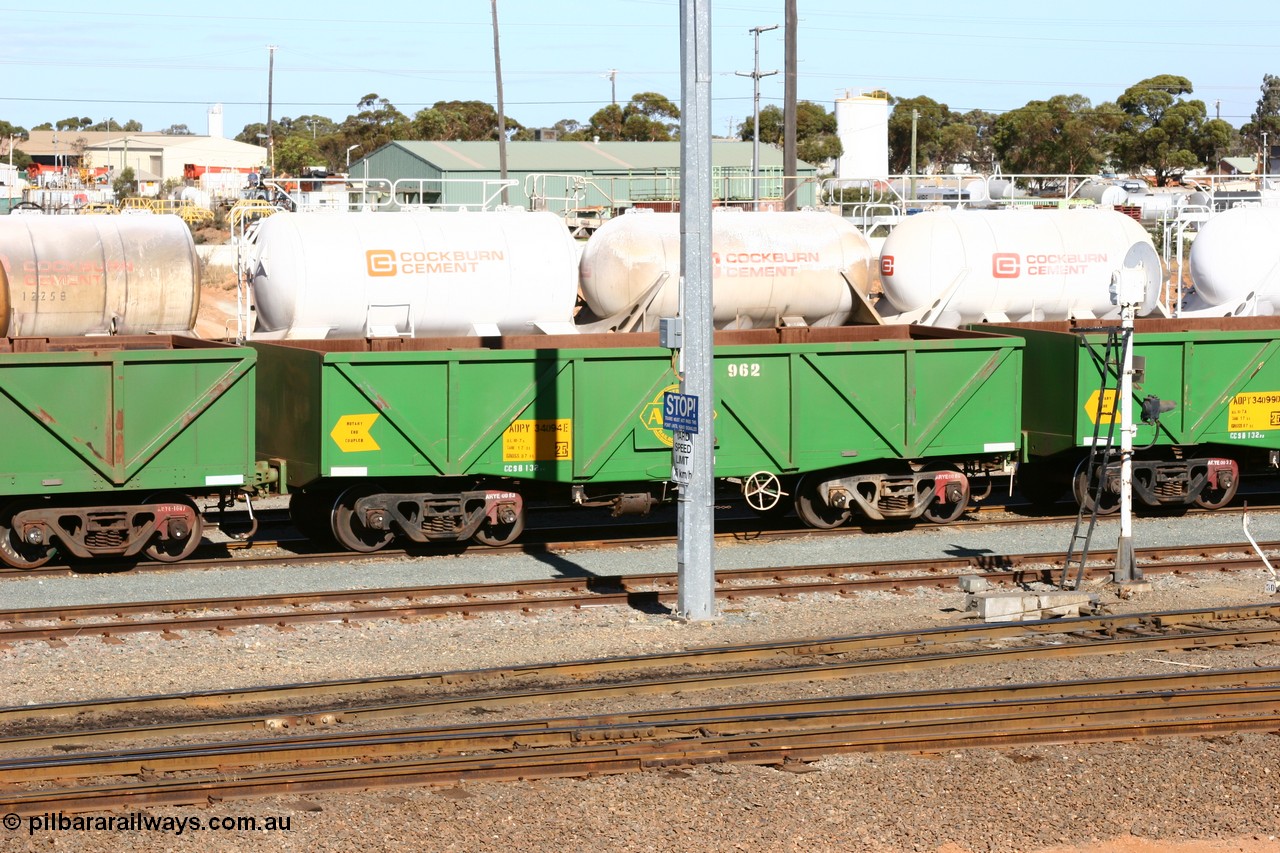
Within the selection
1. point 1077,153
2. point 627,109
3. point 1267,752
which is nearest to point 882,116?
point 1077,153

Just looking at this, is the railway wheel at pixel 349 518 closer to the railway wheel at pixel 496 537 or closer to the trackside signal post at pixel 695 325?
the railway wheel at pixel 496 537

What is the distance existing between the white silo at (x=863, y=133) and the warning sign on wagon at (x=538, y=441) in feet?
224

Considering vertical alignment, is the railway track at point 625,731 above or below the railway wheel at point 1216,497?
below

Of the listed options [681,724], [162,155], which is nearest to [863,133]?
[162,155]

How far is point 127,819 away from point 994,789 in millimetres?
5245

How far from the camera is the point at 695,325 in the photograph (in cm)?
1430

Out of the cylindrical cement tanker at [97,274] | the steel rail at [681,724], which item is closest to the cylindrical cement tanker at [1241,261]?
the steel rail at [681,724]

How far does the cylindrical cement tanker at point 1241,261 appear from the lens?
72.8ft

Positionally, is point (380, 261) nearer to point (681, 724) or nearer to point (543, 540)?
point (543, 540)

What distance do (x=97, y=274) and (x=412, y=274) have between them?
3.83 m

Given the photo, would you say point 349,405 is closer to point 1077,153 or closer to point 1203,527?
point 1203,527

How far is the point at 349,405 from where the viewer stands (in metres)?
16.8

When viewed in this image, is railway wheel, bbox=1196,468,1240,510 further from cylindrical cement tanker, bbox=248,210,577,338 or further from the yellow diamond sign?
cylindrical cement tanker, bbox=248,210,577,338

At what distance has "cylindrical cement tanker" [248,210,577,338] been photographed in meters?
18.4
